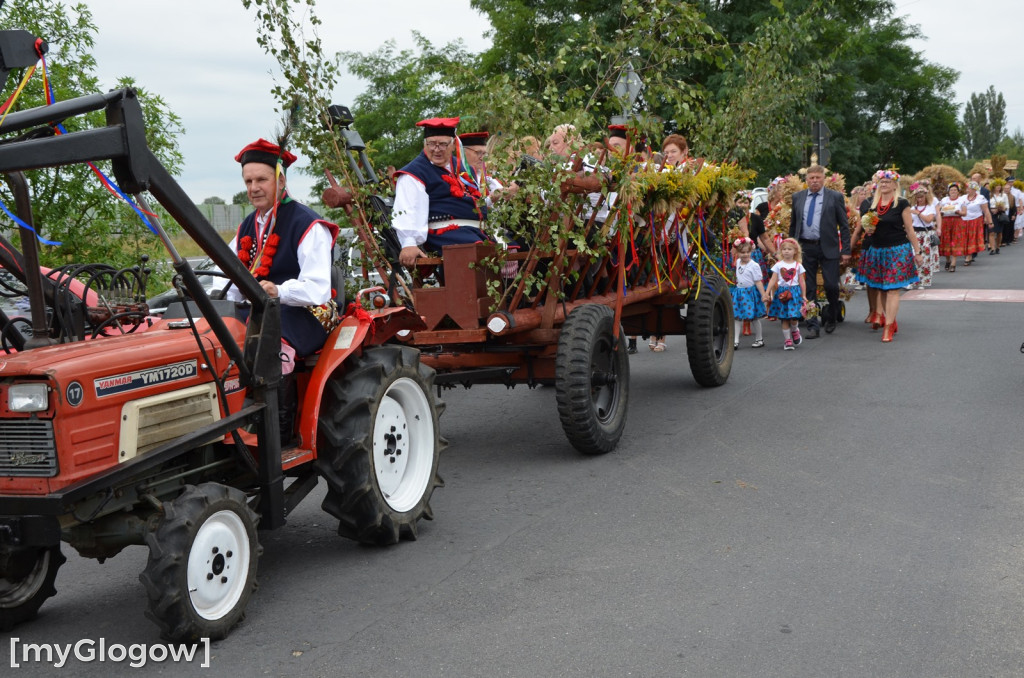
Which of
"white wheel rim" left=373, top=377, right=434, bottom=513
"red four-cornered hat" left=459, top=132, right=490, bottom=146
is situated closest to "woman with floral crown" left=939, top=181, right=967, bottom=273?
"red four-cornered hat" left=459, top=132, right=490, bottom=146

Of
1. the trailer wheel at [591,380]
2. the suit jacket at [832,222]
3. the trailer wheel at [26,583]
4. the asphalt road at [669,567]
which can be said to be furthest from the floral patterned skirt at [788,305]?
the trailer wheel at [26,583]

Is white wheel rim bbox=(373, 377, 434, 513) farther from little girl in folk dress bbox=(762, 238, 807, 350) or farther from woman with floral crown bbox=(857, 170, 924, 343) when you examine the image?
woman with floral crown bbox=(857, 170, 924, 343)

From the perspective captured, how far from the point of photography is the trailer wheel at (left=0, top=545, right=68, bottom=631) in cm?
444

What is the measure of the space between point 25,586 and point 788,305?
986cm

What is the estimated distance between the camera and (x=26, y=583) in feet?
14.8

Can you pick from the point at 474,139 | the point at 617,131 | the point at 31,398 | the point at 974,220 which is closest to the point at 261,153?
the point at 31,398

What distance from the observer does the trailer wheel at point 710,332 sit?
928cm

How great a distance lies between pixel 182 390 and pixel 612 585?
6.80 feet

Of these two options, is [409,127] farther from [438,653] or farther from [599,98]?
[438,653]

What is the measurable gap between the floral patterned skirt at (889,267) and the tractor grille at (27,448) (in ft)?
36.2

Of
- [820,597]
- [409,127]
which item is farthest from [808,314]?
[409,127]

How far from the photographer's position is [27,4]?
9188mm

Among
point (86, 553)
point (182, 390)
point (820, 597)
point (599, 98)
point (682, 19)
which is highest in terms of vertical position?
point (682, 19)

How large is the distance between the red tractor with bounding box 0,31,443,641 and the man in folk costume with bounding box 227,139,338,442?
5.4 inches
